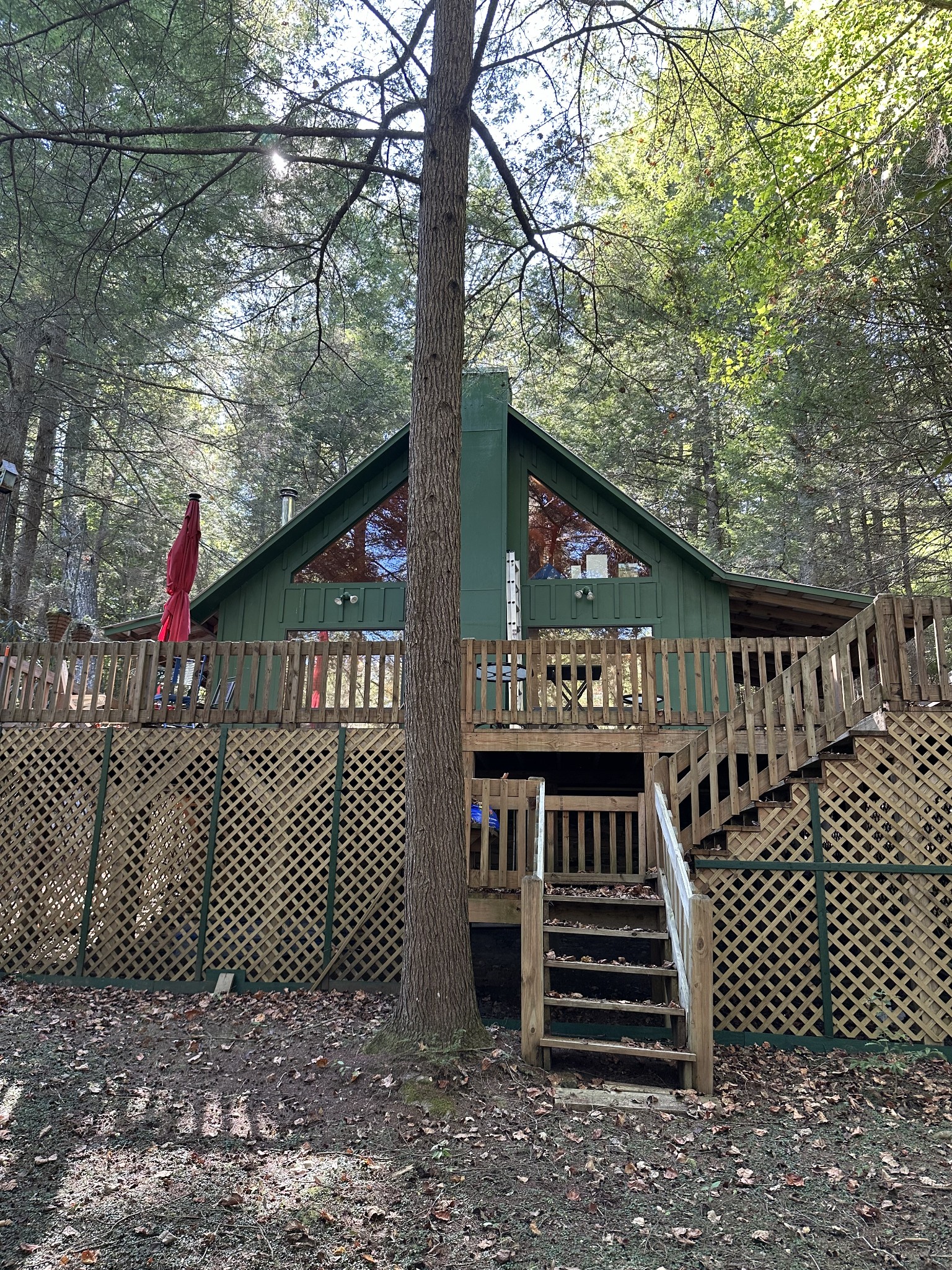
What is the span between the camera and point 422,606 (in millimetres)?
6117

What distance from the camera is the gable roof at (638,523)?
11539 millimetres

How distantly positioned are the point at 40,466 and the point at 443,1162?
1761 centimetres

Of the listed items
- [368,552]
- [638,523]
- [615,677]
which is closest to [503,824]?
[615,677]

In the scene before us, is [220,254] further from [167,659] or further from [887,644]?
[887,644]

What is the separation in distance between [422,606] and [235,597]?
25.3 ft

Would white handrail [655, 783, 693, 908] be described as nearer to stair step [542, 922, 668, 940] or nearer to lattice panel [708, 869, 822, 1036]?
stair step [542, 922, 668, 940]

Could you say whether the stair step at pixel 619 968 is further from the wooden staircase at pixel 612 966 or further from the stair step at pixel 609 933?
the stair step at pixel 609 933

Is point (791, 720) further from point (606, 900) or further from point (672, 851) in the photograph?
point (606, 900)

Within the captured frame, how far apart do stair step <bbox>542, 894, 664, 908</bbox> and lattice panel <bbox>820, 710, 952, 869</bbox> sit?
1.58m

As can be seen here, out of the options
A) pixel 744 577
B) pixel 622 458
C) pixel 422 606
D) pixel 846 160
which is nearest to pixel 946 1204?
pixel 422 606

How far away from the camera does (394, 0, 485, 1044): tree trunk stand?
572 cm

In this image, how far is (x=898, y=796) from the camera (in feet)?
22.6

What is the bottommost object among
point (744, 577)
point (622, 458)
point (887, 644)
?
point (887, 644)

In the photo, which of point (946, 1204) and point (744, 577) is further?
point (744, 577)
